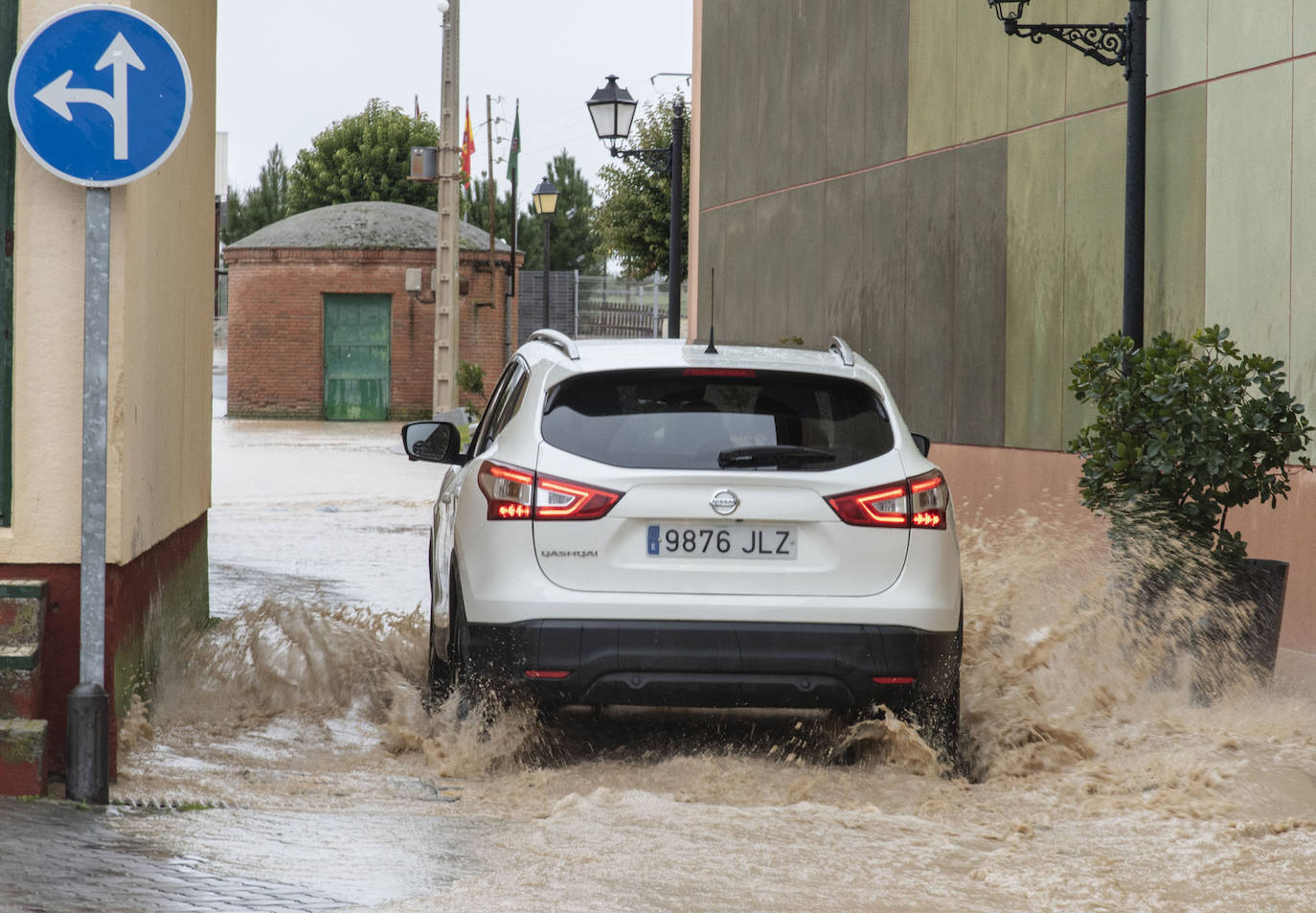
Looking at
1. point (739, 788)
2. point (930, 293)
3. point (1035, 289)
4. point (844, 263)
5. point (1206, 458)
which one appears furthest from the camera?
point (844, 263)

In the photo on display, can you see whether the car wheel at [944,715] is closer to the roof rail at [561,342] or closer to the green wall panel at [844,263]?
the roof rail at [561,342]

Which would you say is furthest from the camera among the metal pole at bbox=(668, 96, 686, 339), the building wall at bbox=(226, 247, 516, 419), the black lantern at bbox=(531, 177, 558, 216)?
the building wall at bbox=(226, 247, 516, 419)

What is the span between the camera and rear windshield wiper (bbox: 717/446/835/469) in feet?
20.1

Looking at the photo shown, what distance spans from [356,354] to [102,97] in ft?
135

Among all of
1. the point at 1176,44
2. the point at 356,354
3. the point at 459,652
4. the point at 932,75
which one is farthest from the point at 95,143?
the point at 356,354

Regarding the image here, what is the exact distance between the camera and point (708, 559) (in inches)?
238

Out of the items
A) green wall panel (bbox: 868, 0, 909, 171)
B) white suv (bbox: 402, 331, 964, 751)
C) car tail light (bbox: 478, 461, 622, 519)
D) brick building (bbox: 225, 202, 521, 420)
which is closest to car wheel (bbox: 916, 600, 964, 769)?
white suv (bbox: 402, 331, 964, 751)

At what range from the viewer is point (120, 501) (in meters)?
6.00

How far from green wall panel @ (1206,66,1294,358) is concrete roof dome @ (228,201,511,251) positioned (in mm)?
35684

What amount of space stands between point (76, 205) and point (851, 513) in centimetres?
279

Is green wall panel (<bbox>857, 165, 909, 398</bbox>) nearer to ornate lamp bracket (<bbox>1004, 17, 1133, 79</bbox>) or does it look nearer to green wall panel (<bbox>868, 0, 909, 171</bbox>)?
green wall panel (<bbox>868, 0, 909, 171</bbox>)

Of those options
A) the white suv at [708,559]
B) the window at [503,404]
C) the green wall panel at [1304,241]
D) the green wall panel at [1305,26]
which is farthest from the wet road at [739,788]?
the green wall panel at [1305,26]

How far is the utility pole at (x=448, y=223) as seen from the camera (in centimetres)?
2991

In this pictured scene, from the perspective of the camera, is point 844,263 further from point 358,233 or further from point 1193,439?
point 358,233
